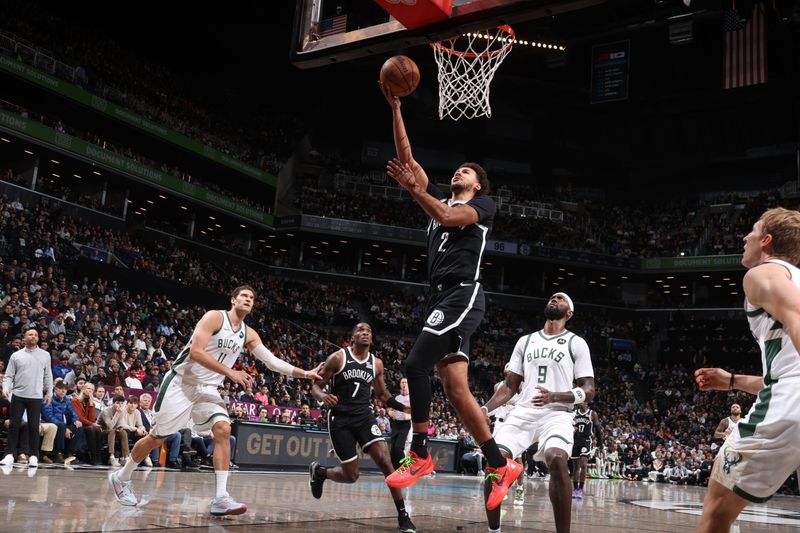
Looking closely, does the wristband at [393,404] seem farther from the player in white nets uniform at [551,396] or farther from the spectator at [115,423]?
the spectator at [115,423]

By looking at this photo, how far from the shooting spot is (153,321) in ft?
77.8

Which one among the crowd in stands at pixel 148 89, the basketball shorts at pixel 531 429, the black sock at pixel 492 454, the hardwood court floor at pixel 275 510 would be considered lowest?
the hardwood court floor at pixel 275 510

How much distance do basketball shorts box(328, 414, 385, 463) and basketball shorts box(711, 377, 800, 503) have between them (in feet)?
16.1

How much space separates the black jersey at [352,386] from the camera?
26.1 feet

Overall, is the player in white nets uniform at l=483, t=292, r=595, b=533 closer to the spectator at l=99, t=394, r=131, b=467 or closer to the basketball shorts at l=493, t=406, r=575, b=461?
the basketball shorts at l=493, t=406, r=575, b=461

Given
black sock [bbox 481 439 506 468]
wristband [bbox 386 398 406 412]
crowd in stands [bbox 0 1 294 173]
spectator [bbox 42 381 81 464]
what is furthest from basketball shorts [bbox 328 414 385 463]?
crowd in stands [bbox 0 1 294 173]

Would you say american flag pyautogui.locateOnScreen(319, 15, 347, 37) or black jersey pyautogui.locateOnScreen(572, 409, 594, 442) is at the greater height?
american flag pyautogui.locateOnScreen(319, 15, 347, 37)

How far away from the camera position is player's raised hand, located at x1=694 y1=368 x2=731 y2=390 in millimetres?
4000

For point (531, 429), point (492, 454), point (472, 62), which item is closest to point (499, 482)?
point (492, 454)

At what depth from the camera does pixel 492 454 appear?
5.44 meters

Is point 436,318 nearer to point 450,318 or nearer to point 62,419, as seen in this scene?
point 450,318

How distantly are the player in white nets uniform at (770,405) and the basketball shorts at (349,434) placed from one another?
190 inches

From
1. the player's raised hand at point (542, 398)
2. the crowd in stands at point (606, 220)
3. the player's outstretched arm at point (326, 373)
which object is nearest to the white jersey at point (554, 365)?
the player's raised hand at point (542, 398)

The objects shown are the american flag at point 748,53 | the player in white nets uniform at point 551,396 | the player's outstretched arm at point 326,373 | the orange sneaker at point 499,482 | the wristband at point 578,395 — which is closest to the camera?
the orange sneaker at point 499,482
